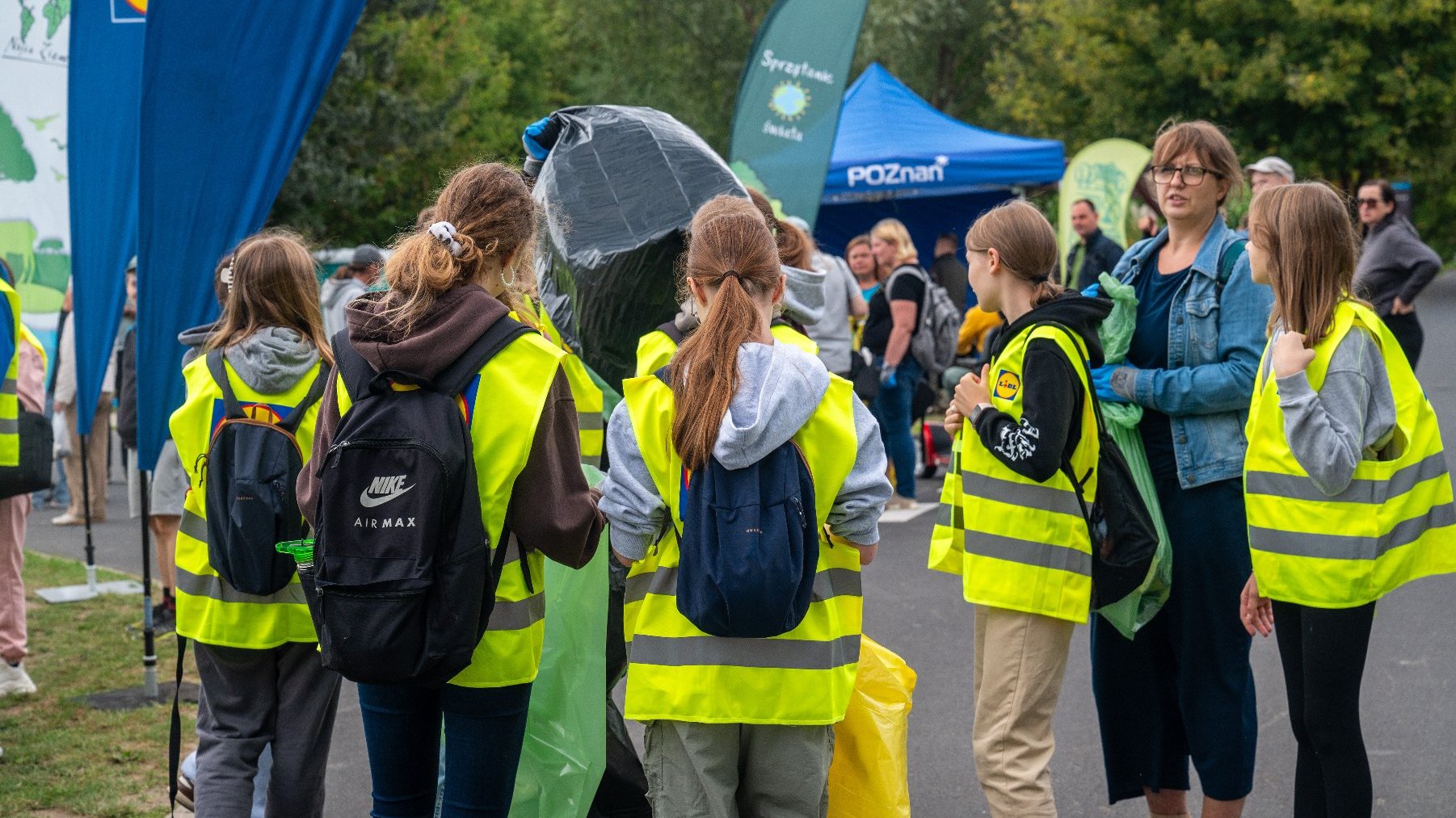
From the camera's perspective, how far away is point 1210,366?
11.5ft

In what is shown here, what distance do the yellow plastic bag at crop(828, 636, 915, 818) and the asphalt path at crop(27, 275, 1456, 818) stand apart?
1.18 meters

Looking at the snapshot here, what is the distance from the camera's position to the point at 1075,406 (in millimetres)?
3271

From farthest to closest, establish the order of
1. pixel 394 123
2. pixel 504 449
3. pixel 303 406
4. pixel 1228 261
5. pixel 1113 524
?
pixel 394 123 → pixel 1228 261 → pixel 303 406 → pixel 1113 524 → pixel 504 449

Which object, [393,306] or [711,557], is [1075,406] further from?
[393,306]

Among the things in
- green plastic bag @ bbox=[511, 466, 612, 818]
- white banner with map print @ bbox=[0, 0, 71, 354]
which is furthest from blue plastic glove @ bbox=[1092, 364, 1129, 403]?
white banner with map print @ bbox=[0, 0, 71, 354]

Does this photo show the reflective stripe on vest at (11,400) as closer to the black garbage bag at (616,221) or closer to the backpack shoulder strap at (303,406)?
the backpack shoulder strap at (303,406)

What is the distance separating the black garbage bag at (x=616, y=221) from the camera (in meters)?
3.57

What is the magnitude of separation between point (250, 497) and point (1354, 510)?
2579mm

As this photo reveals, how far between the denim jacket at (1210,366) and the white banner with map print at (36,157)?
512cm

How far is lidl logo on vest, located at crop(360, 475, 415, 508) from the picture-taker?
252 cm

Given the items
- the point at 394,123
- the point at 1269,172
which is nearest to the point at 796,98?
the point at 1269,172

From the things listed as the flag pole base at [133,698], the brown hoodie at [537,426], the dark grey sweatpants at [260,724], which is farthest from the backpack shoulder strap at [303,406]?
the flag pole base at [133,698]

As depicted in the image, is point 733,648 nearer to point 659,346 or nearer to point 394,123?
point 659,346

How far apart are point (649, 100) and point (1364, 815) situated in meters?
27.4
